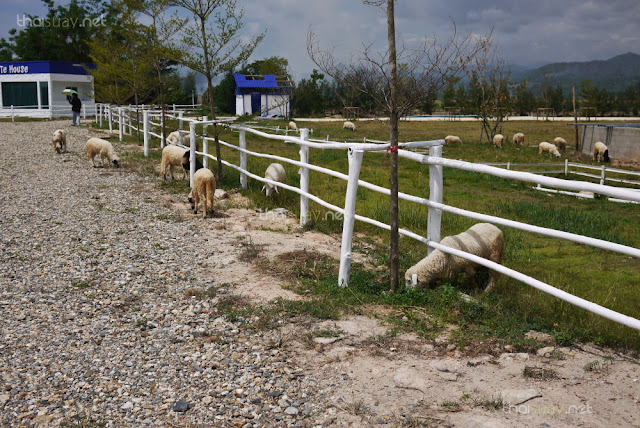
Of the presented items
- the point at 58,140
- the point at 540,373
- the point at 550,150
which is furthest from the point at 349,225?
the point at 550,150

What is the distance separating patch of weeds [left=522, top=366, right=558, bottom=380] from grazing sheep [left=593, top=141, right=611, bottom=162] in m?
23.7

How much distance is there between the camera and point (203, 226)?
8.88 m

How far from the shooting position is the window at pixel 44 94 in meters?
42.3

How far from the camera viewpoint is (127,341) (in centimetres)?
470

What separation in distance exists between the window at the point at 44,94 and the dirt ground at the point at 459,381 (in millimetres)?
43796

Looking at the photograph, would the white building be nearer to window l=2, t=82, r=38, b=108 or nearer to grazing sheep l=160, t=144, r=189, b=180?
window l=2, t=82, r=38, b=108

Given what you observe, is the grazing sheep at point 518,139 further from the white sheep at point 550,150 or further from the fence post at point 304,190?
the fence post at point 304,190

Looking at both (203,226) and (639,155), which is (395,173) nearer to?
(203,226)

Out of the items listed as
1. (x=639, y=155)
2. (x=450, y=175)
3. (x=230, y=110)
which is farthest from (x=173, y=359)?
(x=230, y=110)

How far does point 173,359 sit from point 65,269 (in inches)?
114

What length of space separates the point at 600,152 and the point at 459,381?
24.1 metres

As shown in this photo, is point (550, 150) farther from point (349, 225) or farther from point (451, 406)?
point (451, 406)

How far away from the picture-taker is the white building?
41781 mm

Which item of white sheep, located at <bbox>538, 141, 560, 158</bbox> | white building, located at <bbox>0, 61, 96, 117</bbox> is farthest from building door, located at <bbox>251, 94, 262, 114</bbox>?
white sheep, located at <bbox>538, 141, 560, 158</bbox>
